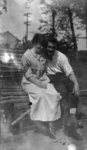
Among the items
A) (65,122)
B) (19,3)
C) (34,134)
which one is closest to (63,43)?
(19,3)

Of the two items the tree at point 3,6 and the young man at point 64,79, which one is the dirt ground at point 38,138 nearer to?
the young man at point 64,79

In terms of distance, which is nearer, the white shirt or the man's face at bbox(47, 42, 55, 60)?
the man's face at bbox(47, 42, 55, 60)

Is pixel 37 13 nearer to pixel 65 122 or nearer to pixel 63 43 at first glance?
pixel 63 43

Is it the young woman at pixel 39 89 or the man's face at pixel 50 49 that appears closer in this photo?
the young woman at pixel 39 89

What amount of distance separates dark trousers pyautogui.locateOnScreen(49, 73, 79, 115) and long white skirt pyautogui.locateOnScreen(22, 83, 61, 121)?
47cm

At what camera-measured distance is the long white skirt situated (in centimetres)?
429

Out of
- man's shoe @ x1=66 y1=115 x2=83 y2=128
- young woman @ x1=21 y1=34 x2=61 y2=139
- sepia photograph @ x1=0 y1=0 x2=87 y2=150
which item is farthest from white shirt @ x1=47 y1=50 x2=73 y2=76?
man's shoe @ x1=66 y1=115 x2=83 y2=128

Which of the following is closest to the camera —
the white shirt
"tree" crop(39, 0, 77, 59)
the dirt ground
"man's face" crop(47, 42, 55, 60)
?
the dirt ground

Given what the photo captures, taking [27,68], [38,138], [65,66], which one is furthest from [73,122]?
[27,68]

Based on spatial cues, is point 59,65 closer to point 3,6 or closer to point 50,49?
point 50,49

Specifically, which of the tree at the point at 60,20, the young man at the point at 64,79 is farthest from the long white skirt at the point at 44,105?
the tree at the point at 60,20

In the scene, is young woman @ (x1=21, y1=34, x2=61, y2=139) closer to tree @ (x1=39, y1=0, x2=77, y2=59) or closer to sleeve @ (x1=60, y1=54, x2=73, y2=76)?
sleeve @ (x1=60, y1=54, x2=73, y2=76)

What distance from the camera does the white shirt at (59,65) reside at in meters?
4.52

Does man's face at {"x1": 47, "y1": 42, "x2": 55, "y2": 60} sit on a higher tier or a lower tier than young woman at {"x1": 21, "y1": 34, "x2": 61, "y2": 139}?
higher
